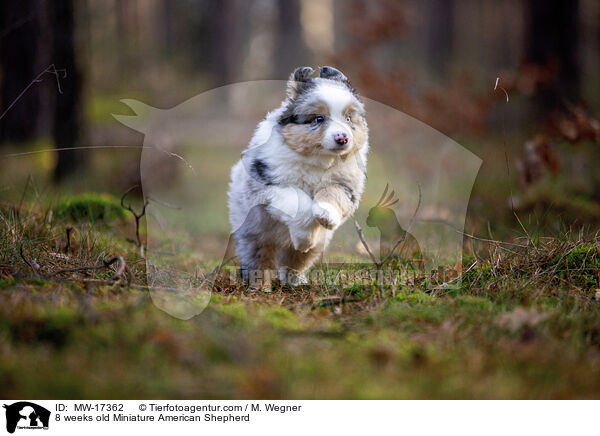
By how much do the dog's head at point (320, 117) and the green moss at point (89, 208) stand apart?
7.21 feet

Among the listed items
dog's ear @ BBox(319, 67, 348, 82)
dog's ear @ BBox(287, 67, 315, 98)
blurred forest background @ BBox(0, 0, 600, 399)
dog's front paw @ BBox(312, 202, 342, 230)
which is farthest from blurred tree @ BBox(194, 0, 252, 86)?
dog's front paw @ BBox(312, 202, 342, 230)

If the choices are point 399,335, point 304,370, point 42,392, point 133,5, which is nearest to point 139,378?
point 42,392

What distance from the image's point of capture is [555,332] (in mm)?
2912

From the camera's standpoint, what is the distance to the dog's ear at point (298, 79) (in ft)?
13.4

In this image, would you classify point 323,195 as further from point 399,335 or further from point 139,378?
point 139,378

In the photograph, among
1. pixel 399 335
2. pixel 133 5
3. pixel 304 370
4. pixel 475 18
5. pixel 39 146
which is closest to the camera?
pixel 304 370

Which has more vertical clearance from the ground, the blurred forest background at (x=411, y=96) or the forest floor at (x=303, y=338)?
the blurred forest background at (x=411, y=96)

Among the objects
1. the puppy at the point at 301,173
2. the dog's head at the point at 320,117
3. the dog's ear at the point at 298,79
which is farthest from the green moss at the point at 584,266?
the dog's ear at the point at 298,79

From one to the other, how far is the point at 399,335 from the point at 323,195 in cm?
145

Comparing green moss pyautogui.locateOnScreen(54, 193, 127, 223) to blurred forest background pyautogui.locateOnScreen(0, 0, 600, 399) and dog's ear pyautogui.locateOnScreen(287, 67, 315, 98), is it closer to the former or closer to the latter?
blurred forest background pyautogui.locateOnScreen(0, 0, 600, 399)

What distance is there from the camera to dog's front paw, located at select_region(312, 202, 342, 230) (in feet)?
12.3

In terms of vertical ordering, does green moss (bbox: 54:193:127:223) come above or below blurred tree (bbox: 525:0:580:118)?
below

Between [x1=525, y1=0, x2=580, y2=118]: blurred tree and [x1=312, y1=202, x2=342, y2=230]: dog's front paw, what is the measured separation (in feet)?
26.1

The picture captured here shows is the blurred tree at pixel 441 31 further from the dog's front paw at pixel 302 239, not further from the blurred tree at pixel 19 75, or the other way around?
the dog's front paw at pixel 302 239
